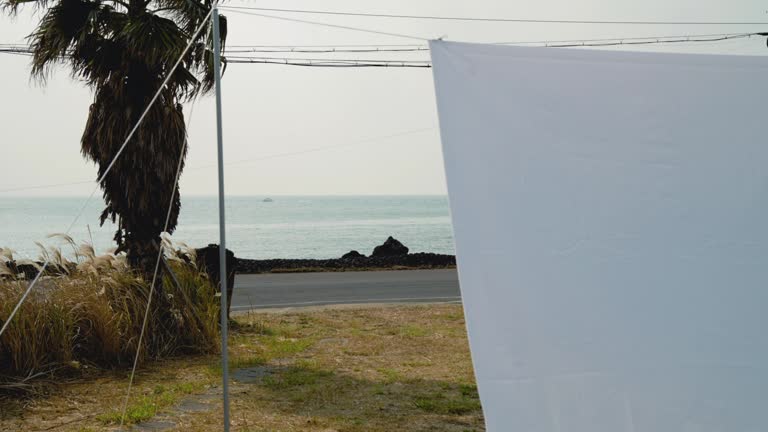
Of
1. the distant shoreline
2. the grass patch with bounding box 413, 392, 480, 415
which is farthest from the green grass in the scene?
the distant shoreline

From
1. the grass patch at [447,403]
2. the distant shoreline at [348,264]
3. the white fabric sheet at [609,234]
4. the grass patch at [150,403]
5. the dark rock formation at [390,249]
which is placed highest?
the dark rock formation at [390,249]

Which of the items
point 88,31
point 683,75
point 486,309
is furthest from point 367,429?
point 88,31

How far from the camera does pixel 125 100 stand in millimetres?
8945

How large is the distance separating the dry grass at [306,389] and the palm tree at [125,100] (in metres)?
1.93

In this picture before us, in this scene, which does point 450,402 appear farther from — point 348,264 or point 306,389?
point 348,264

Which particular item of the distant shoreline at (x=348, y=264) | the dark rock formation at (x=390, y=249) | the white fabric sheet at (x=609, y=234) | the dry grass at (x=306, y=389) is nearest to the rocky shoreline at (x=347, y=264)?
the distant shoreline at (x=348, y=264)

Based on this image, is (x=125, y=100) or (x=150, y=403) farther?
(x=125, y=100)

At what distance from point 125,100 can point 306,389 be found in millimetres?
4446

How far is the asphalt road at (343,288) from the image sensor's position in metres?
13.3

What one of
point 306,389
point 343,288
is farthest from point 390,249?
point 306,389

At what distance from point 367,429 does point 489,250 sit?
2.60 meters

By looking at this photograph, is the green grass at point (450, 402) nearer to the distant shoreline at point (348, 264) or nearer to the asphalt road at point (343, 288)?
the asphalt road at point (343, 288)

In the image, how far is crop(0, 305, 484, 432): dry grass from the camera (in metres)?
5.96

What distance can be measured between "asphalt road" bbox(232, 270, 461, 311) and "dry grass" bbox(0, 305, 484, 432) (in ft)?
10.0
